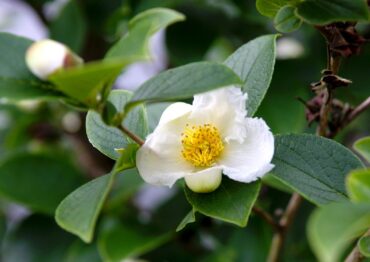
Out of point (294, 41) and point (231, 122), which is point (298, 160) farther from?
point (294, 41)

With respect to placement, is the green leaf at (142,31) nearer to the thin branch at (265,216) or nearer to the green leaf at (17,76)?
the green leaf at (17,76)

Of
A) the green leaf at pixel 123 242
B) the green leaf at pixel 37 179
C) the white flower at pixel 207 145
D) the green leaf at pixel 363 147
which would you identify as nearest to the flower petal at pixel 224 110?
the white flower at pixel 207 145

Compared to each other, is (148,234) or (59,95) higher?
(59,95)

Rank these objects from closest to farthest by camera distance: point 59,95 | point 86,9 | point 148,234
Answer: point 59,95 < point 148,234 < point 86,9

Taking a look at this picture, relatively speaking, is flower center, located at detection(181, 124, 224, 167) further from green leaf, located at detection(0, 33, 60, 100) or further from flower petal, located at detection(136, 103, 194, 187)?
green leaf, located at detection(0, 33, 60, 100)

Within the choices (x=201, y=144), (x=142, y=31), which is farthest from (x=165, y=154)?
(x=142, y=31)

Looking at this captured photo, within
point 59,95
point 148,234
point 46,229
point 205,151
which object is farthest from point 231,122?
point 46,229

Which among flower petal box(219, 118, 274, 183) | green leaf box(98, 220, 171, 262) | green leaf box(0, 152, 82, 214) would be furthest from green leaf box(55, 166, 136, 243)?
green leaf box(0, 152, 82, 214)
